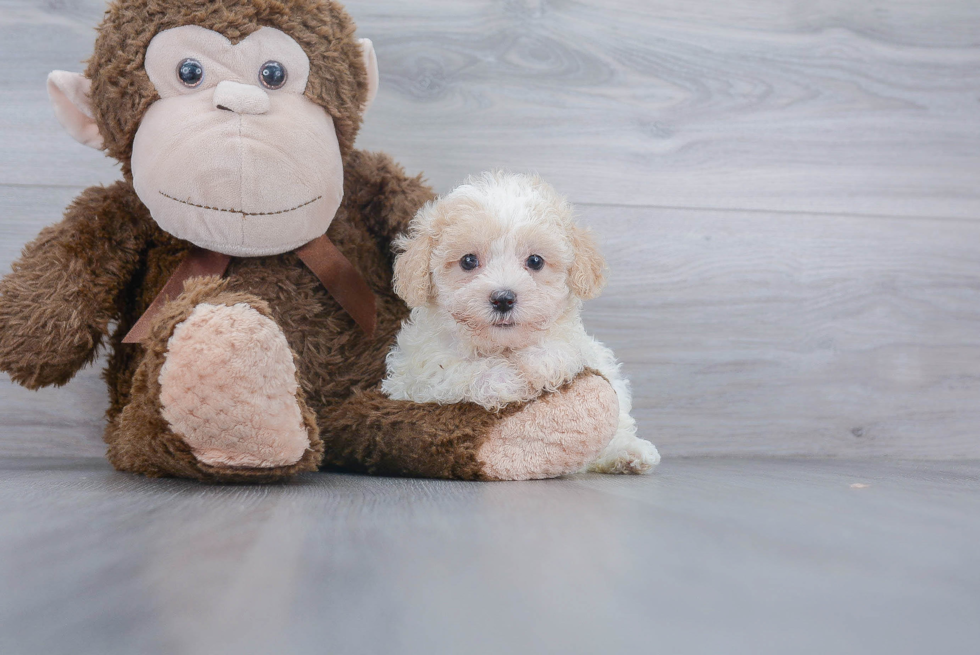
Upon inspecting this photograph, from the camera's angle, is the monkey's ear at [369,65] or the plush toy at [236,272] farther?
the monkey's ear at [369,65]

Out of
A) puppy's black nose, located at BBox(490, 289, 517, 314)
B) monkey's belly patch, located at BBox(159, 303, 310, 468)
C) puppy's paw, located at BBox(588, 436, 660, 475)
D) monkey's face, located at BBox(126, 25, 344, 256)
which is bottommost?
puppy's paw, located at BBox(588, 436, 660, 475)

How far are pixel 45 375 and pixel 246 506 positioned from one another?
0.38 metres

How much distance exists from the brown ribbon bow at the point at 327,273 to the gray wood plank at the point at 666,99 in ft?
1.17

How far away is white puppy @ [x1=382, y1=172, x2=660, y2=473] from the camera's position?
80cm

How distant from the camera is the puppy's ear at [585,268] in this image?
2.75 feet

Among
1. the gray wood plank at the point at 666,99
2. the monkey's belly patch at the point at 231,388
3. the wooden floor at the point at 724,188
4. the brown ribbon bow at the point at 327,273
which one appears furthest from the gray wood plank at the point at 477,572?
the gray wood plank at the point at 666,99

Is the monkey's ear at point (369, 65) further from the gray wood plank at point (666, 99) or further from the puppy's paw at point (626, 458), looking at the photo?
the puppy's paw at point (626, 458)

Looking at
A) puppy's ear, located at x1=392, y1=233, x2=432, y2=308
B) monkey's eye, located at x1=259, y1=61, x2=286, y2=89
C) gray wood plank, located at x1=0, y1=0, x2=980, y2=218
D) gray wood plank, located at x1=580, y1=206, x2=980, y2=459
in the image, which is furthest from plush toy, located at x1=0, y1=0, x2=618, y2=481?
gray wood plank, located at x1=580, y1=206, x2=980, y2=459

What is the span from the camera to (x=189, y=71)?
0.81 meters

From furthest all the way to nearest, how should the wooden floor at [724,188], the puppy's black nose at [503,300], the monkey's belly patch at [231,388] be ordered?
the wooden floor at [724,188] < the puppy's black nose at [503,300] < the monkey's belly patch at [231,388]

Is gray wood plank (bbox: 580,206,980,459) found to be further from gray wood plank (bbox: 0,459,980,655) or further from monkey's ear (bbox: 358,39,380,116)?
gray wood plank (bbox: 0,459,980,655)

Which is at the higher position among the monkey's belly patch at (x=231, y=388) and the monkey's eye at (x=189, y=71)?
the monkey's eye at (x=189, y=71)

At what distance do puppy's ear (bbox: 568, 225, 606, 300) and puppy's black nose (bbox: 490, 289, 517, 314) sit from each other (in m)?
0.10

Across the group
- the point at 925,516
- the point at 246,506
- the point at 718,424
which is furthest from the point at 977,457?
the point at 246,506
